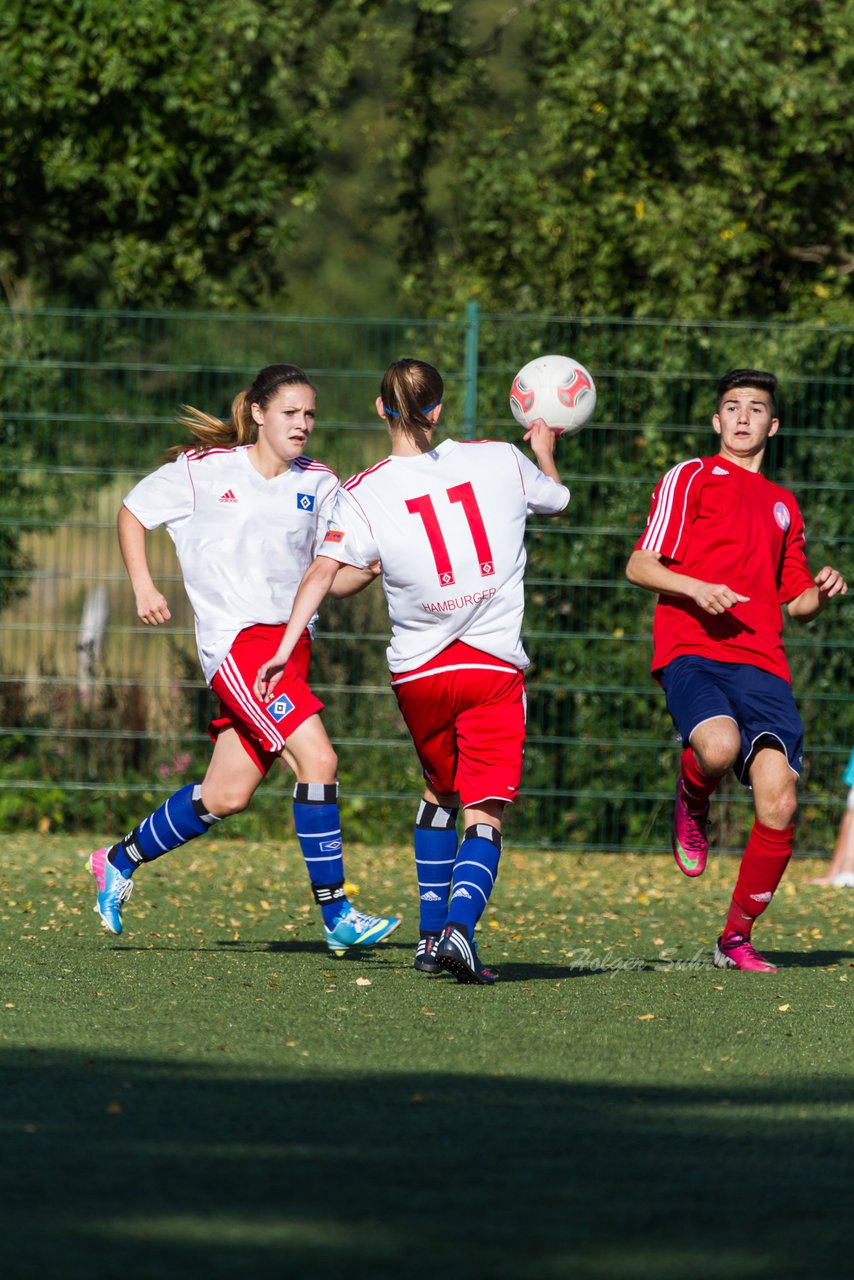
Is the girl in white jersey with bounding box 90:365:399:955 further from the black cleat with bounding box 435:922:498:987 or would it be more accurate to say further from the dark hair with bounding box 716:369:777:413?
the dark hair with bounding box 716:369:777:413

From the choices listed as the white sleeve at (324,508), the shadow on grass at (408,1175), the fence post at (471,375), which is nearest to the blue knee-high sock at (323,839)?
the white sleeve at (324,508)

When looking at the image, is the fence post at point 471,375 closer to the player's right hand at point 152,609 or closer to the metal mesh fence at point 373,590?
the metal mesh fence at point 373,590

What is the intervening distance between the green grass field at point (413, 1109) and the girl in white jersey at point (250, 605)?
14.4 inches

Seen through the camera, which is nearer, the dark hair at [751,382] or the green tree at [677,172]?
the dark hair at [751,382]

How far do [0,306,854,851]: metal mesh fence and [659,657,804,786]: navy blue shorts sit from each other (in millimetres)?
3677

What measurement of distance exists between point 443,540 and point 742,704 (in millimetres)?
1240

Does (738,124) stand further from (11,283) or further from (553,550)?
(11,283)

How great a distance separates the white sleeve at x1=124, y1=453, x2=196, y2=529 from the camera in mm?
6305

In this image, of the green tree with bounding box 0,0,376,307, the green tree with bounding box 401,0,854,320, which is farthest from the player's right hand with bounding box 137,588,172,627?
the green tree with bounding box 401,0,854,320

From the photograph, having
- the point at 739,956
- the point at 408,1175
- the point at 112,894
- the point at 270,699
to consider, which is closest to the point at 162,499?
the point at 270,699

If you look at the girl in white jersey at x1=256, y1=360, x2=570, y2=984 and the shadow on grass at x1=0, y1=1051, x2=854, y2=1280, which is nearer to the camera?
the shadow on grass at x1=0, y1=1051, x2=854, y2=1280

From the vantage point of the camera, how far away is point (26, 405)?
399 inches

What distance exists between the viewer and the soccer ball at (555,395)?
20.4ft

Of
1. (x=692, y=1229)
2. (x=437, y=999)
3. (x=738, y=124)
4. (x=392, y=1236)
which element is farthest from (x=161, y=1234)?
(x=738, y=124)
